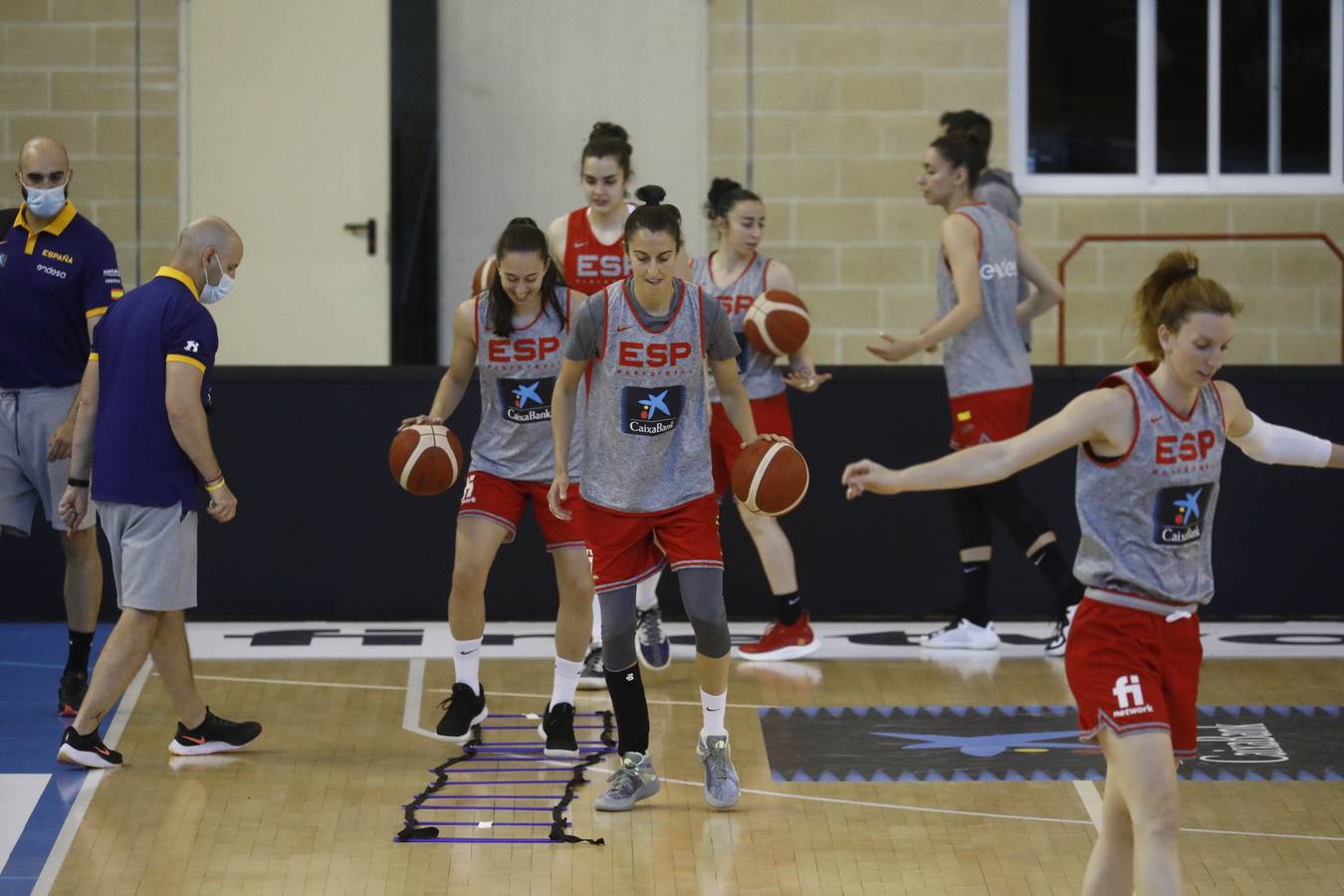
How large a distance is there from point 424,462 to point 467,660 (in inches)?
28.1

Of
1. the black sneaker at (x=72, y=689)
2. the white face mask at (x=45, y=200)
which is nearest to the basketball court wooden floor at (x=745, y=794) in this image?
the black sneaker at (x=72, y=689)

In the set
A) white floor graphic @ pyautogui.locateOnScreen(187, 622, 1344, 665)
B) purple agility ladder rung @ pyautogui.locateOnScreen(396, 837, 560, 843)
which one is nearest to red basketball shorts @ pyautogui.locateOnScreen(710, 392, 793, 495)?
white floor graphic @ pyautogui.locateOnScreen(187, 622, 1344, 665)

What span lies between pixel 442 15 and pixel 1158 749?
25.2 feet

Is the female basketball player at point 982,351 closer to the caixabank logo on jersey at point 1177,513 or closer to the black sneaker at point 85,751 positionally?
the caixabank logo on jersey at point 1177,513

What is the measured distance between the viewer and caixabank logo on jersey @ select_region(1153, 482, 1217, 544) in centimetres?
421

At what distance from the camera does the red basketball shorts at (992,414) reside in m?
7.66

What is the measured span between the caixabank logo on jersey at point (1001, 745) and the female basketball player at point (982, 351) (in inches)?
41.4

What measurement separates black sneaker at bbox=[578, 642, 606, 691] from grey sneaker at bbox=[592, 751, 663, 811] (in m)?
1.46

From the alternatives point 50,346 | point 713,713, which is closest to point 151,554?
point 50,346

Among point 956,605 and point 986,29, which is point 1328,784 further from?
point 986,29

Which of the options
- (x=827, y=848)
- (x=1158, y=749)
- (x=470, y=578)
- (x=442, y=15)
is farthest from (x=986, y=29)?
(x=1158, y=749)

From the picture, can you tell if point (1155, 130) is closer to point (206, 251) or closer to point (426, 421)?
point (426, 421)

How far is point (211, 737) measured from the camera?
6.12m

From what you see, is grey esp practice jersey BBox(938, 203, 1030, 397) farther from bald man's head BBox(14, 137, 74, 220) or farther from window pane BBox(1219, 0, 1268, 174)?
window pane BBox(1219, 0, 1268, 174)
